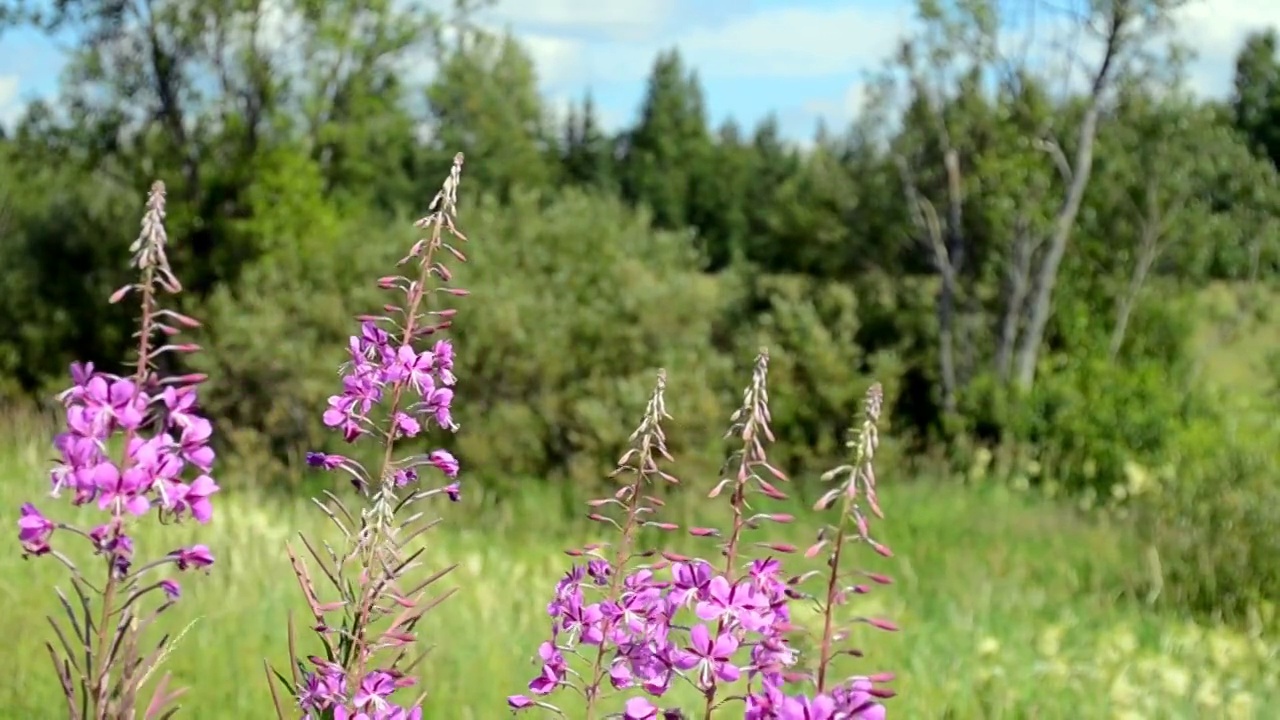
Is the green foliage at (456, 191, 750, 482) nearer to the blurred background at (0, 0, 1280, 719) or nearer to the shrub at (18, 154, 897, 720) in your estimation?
the blurred background at (0, 0, 1280, 719)

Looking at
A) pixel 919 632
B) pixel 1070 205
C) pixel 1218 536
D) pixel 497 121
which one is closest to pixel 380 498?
pixel 919 632

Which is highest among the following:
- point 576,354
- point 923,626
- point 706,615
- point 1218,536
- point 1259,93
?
point 1259,93

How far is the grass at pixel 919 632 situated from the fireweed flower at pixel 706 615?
2.55 m

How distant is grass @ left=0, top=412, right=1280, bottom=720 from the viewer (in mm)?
5004

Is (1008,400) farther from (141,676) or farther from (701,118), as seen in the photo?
(701,118)

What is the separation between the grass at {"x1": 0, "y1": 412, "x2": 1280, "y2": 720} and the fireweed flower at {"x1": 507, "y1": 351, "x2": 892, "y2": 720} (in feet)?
8.38

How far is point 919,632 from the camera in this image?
Result: 7.21 m

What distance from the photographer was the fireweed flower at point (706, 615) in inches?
72.3

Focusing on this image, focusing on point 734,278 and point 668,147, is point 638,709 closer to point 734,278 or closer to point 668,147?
point 734,278

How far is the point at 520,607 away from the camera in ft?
23.8

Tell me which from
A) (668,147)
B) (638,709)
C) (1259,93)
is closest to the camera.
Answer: (638,709)

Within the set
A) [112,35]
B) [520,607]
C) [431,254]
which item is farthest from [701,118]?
[431,254]

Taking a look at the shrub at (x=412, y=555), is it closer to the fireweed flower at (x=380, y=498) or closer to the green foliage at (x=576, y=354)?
Result: the fireweed flower at (x=380, y=498)

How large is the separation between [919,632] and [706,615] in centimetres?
564
